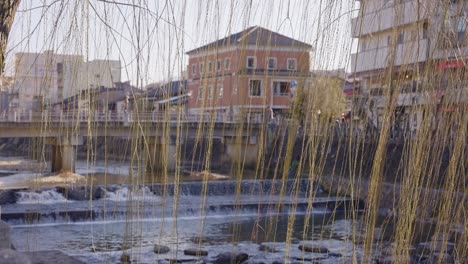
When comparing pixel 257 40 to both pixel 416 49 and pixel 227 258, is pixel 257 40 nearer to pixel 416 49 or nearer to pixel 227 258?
pixel 416 49

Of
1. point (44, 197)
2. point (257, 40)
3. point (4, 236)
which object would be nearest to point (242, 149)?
point (257, 40)

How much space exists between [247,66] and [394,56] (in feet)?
1.80

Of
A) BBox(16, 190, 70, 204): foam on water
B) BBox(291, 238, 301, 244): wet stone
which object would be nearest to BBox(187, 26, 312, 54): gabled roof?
BBox(291, 238, 301, 244): wet stone

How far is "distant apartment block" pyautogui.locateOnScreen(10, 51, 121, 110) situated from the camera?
7.92ft

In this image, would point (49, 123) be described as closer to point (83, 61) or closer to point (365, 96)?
point (83, 61)

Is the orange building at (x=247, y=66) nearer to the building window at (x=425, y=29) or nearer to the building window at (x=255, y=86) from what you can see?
the building window at (x=255, y=86)

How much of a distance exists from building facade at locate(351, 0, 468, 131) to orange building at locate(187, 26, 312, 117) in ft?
0.78

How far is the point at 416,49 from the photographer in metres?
2.35

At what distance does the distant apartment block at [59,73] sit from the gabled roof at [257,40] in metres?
0.33

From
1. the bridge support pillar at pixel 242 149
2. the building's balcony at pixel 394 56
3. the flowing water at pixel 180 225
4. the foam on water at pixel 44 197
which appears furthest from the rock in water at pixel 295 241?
the building's balcony at pixel 394 56

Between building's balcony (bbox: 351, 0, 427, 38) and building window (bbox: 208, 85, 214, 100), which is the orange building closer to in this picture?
building window (bbox: 208, 85, 214, 100)

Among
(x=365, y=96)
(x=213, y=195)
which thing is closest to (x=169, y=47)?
(x=365, y=96)

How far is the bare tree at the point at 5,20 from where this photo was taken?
92.0 inches

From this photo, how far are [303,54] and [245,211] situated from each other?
14564mm
